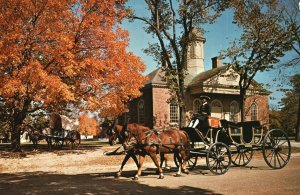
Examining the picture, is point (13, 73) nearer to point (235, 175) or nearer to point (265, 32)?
point (235, 175)

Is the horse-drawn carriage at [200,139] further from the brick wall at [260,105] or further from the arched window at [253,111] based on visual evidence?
the arched window at [253,111]

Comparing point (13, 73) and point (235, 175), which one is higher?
point (13, 73)

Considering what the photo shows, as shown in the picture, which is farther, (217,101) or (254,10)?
(217,101)

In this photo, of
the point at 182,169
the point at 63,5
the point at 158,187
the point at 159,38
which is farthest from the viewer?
the point at 159,38

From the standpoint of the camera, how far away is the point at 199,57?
142 feet

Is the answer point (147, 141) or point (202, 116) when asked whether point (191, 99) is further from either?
point (147, 141)

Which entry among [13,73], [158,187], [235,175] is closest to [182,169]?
[235,175]

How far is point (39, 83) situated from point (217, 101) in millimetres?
23965

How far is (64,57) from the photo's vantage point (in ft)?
61.9

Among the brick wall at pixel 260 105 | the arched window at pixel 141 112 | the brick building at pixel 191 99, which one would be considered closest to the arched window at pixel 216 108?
the brick building at pixel 191 99

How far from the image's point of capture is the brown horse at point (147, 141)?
32.3 feet

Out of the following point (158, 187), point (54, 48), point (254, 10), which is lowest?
point (158, 187)

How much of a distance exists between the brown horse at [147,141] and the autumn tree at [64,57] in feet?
28.3

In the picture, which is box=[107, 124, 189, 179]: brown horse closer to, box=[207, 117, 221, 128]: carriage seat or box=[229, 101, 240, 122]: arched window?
box=[207, 117, 221, 128]: carriage seat
